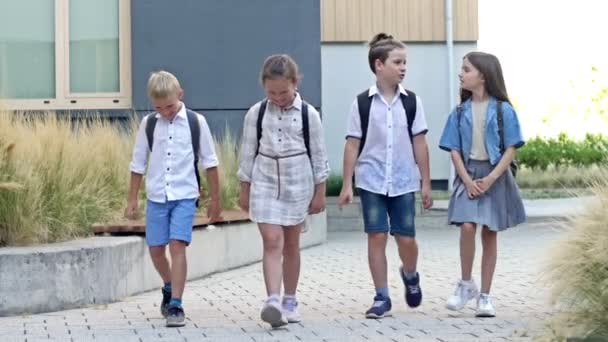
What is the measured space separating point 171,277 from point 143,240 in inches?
59.7

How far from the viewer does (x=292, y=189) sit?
25.1 ft

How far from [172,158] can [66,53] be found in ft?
21.3

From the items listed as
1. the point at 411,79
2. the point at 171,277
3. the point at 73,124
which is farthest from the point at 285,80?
the point at 411,79

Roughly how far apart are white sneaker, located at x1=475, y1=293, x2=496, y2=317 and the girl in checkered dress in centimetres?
110

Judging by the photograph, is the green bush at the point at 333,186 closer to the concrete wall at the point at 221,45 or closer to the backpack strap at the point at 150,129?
the concrete wall at the point at 221,45

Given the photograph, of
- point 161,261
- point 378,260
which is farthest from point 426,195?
point 161,261

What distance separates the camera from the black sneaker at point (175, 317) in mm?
7551

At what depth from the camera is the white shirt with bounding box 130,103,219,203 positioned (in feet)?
25.5

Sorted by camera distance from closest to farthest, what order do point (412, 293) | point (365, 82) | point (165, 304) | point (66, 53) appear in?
point (165, 304) → point (412, 293) → point (66, 53) → point (365, 82)

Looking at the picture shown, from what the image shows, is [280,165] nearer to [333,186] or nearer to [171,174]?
[171,174]

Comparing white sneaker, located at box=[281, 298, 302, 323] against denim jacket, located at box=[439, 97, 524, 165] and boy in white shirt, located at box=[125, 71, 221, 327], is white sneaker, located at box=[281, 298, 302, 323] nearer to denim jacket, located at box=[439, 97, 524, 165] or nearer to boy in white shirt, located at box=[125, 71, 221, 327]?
boy in white shirt, located at box=[125, 71, 221, 327]

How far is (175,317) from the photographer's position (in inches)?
297

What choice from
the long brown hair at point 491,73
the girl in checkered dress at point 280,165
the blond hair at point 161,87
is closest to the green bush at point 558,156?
the long brown hair at point 491,73

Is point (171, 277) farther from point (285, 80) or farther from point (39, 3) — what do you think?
point (39, 3)
